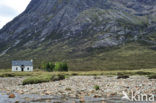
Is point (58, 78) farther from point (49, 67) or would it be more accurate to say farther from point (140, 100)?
point (49, 67)

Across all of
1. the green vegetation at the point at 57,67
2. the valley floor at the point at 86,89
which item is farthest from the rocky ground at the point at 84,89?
the green vegetation at the point at 57,67

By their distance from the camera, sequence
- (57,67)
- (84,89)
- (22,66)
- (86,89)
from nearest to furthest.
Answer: (84,89), (86,89), (57,67), (22,66)

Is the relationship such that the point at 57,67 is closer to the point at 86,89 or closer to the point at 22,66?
the point at 22,66

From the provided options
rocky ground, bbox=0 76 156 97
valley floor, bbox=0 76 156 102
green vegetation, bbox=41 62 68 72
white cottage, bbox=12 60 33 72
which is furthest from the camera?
white cottage, bbox=12 60 33 72

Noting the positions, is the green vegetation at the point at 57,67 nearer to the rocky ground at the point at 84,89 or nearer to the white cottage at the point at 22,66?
the white cottage at the point at 22,66

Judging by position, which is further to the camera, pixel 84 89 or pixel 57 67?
pixel 57 67

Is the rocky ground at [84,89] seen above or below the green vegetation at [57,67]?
below

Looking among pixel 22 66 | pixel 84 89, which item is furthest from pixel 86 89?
pixel 22 66

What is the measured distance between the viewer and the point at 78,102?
22.4m

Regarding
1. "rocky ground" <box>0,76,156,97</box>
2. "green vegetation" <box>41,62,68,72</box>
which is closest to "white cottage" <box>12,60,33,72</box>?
"green vegetation" <box>41,62,68,72</box>

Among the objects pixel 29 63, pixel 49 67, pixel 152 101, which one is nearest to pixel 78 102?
A: pixel 152 101

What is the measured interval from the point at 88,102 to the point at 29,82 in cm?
3097

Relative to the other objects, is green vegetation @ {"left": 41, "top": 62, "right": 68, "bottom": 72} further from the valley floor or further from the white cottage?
the valley floor

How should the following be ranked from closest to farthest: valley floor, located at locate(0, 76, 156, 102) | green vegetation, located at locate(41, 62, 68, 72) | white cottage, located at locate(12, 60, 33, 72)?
1. valley floor, located at locate(0, 76, 156, 102)
2. green vegetation, located at locate(41, 62, 68, 72)
3. white cottage, located at locate(12, 60, 33, 72)
